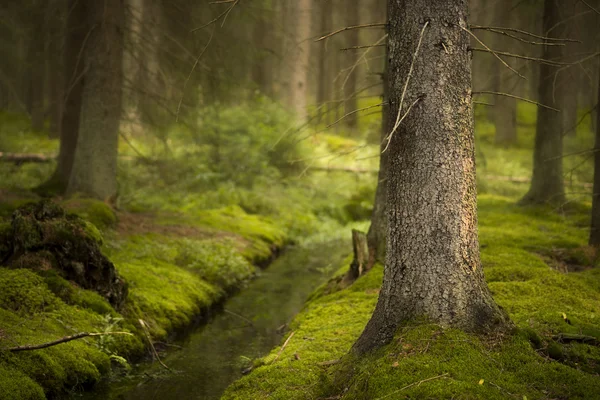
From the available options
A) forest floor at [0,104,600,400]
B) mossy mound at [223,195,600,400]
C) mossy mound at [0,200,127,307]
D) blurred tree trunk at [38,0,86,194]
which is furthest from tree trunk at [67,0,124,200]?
mossy mound at [223,195,600,400]

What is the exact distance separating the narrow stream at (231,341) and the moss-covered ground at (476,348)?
665mm

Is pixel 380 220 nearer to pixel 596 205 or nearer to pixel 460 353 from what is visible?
pixel 596 205

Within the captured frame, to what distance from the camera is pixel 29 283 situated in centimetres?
630

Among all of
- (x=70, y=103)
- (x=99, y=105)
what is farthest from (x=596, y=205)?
(x=70, y=103)

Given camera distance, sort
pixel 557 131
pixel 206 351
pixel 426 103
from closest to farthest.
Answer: pixel 426 103 → pixel 206 351 → pixel 557 131

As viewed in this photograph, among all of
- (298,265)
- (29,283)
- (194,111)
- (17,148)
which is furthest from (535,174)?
(17,148)

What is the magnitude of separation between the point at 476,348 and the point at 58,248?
4905 mm

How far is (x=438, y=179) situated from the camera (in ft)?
14.3

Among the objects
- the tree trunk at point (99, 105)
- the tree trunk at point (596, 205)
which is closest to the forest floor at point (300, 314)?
the tree trunk at point (596, 205)

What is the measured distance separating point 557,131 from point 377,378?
8924 mm

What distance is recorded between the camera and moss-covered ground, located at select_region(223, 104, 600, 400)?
399cm

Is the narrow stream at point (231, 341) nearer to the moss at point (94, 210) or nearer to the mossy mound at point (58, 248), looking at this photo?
the mossy mound at point (58, 248)

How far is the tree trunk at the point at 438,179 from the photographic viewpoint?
436 cm

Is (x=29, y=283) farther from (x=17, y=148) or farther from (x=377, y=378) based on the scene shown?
(x=17, y=148)
